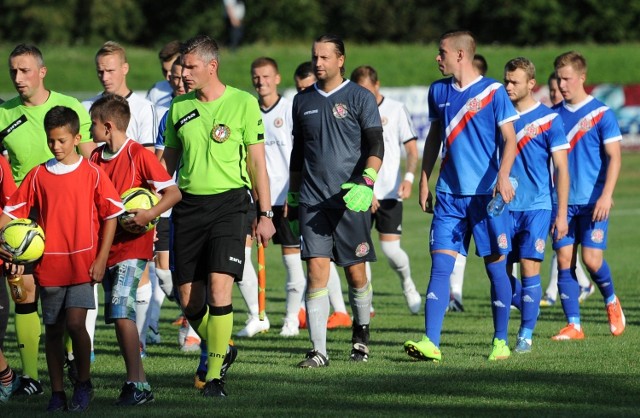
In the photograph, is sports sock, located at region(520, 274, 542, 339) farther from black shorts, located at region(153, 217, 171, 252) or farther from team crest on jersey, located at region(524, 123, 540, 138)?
black shorts, located at region(153, 217, 171, 252)

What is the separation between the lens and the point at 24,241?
24.4 feet

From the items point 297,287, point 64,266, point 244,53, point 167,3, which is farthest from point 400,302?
point 167,3

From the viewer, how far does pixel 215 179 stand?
8344 millimetres

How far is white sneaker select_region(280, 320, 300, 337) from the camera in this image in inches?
460

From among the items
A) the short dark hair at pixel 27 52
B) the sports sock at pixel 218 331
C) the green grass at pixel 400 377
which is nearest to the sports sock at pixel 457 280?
the green grass at pixel 400 377

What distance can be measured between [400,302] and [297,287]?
2605mm

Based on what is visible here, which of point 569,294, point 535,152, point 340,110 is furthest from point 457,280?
point 340,110

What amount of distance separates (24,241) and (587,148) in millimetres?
5486

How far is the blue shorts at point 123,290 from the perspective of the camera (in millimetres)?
7898

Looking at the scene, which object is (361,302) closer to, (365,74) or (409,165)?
(365,74)

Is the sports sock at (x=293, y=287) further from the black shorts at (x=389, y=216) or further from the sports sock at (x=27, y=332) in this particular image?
the sports sock at (x=27, y=332)

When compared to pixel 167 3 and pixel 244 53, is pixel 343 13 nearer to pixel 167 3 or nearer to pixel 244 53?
pixel 167 3

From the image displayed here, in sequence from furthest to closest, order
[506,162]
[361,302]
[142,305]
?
[142,305] < [361,302] < [506,162]

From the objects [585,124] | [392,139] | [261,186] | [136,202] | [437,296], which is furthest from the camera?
[392,139]
